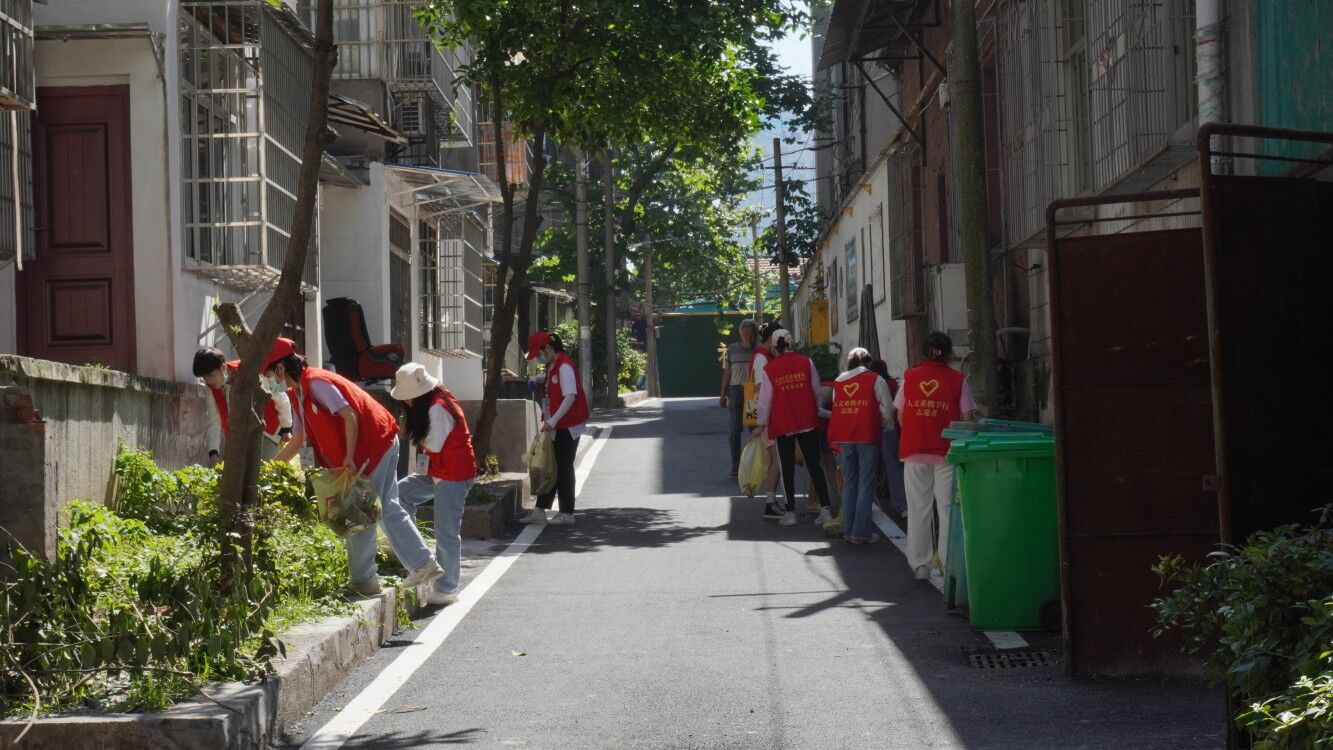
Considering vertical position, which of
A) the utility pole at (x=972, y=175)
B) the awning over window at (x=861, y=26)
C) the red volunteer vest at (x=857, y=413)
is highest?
the awning over window at (x=861, y=26)

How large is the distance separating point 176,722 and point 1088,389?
4.25 meters

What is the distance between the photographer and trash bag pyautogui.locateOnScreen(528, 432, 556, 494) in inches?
589

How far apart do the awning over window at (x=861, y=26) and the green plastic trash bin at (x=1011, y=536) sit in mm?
10671

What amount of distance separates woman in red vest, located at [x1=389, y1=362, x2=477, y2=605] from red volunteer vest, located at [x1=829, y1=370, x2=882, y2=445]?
3598 millimetres

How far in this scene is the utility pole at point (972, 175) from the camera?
11672mm

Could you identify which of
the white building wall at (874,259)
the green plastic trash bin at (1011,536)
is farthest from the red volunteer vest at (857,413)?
the white building wall at (874,259)

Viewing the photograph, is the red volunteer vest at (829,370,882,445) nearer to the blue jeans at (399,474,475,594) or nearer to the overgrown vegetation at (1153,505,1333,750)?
the blue jeans at (399,474,475,594)

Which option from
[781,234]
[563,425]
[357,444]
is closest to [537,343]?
[563,425]

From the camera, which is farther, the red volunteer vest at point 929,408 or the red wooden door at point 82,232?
the red wooden door at point 82,232

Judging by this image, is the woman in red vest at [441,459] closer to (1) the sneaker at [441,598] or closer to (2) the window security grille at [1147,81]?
(1) the sneaker at [441,598]

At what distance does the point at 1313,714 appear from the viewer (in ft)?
13.3

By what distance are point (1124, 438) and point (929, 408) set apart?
3357 millimetres

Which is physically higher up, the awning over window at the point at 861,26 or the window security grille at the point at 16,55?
the awning over window at the point at 861,26

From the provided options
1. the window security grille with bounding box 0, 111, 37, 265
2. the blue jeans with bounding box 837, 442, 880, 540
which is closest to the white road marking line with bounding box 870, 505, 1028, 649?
the blue jeans with bounding box 837, 442, 880, 540
